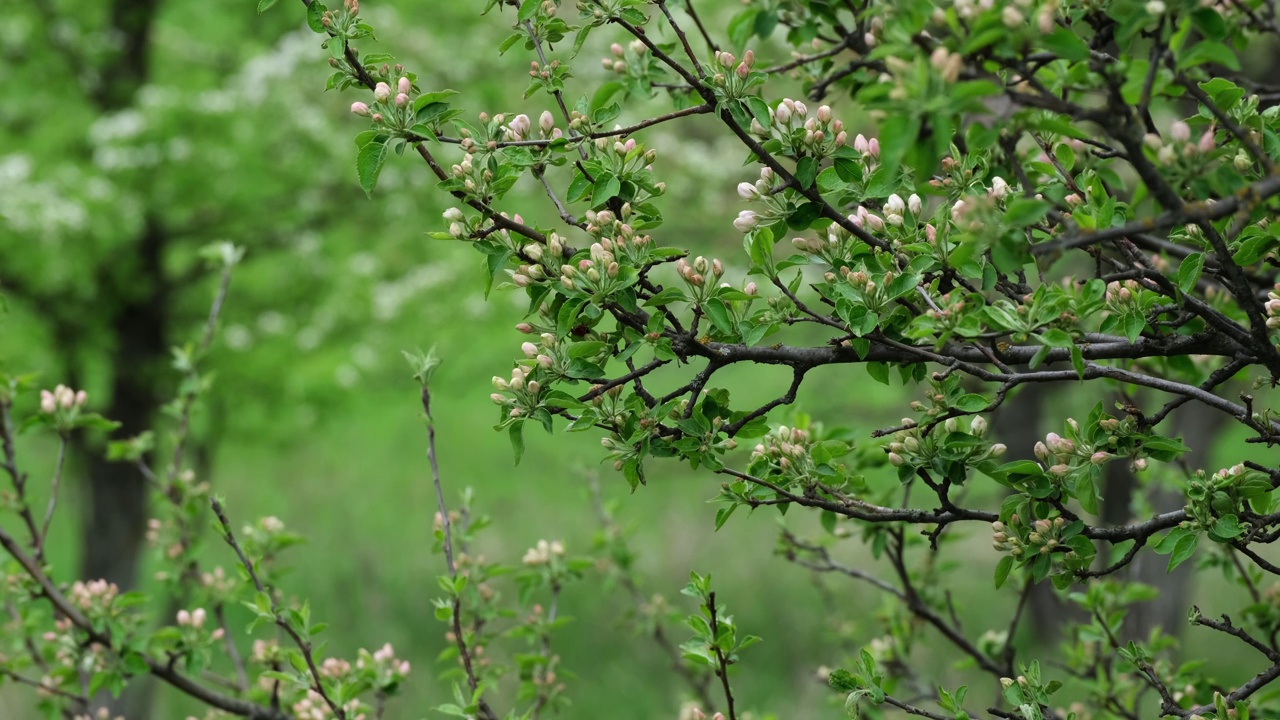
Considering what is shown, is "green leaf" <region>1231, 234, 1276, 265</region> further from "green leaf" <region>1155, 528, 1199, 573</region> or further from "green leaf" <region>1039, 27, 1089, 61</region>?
"green leaf" <region>1039, 27, 1089, 61</region>

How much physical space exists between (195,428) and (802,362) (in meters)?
10.1

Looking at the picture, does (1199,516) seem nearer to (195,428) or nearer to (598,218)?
(598,218)

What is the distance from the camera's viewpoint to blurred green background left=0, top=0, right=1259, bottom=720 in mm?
8625

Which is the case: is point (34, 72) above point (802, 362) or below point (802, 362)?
above

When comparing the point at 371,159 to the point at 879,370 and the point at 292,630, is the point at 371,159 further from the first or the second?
the point at 292,630

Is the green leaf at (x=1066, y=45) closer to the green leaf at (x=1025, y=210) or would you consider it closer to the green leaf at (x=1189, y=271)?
the green leaf at (x=1025, y=210)

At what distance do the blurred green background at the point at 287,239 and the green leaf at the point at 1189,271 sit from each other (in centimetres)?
525

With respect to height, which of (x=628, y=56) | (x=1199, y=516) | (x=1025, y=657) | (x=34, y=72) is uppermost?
(x=34, y=72)

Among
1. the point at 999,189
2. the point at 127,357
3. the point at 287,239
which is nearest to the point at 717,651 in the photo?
the point at 999,189

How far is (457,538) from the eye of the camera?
11.1 ft

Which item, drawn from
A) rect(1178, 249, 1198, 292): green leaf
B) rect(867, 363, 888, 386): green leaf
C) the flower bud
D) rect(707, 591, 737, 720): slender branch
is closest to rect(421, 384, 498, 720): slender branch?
rect(707, 591, 737, 720): slender branch

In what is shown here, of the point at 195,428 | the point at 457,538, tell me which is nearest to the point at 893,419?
the point at 195,428

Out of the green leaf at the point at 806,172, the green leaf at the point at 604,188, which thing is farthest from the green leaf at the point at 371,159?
the green leaf at the point at 806,172

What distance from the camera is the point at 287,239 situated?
10188 millimetres
